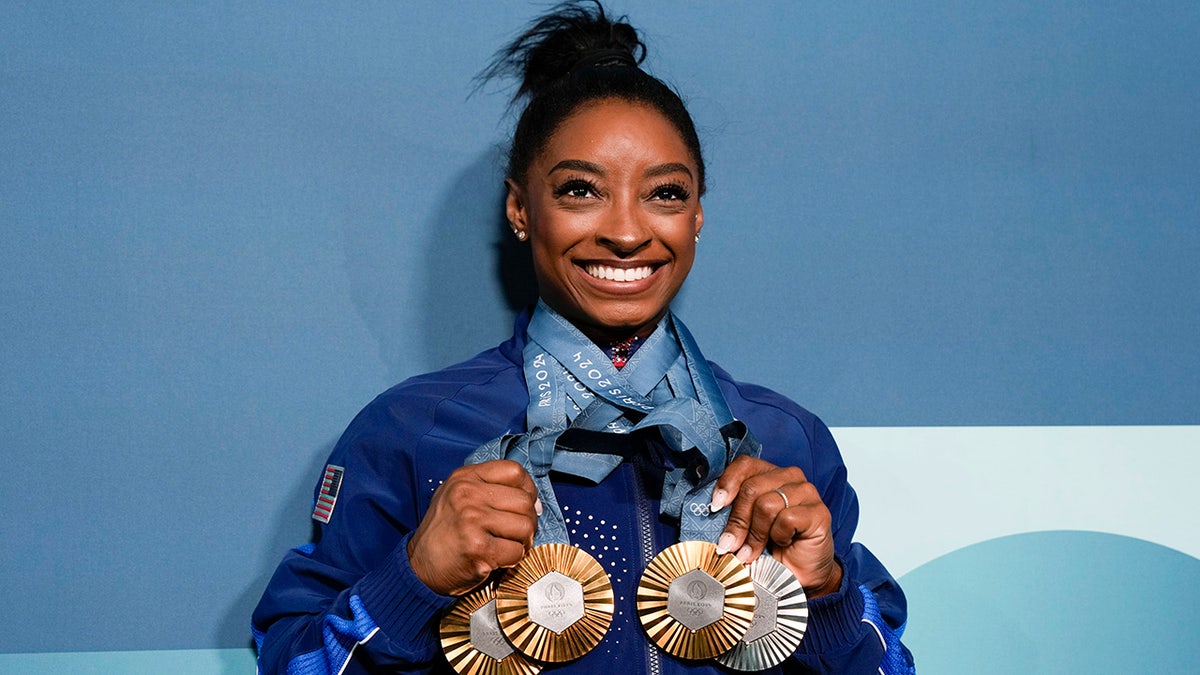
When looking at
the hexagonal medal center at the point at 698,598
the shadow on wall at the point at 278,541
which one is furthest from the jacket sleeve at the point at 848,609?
the shadow on wall at the point at 278,541

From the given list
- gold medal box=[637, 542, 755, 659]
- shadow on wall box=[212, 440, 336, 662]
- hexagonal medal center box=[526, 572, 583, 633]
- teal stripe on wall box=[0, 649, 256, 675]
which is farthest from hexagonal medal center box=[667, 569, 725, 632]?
teal stripe on wall box=[0, 649, 256, 675]

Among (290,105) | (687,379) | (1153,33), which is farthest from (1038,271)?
(290,105)

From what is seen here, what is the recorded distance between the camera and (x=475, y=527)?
118cm

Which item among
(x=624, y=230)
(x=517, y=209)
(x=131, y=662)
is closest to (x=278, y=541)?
(x=131, y=662)

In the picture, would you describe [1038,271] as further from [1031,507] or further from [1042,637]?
[1042,637]

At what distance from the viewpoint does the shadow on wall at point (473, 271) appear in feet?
5.73

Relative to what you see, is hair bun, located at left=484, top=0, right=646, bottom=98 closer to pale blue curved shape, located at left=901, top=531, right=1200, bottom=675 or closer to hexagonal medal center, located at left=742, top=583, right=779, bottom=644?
hexagonal medal center, located at left=742, top=583, right=779, bottom=644

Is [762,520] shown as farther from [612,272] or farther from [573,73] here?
[573,73]

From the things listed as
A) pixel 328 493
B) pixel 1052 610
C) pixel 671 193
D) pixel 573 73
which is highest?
pixel 573 73

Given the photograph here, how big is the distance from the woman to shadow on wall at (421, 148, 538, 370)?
18 centimetres

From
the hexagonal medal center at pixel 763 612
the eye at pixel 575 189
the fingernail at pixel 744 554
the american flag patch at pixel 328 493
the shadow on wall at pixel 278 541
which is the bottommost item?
the shadow on wall at pixel 278 541

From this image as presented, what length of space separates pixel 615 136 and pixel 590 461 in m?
0.39

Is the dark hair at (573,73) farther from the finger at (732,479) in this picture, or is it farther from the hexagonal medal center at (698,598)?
the hexagonal medal center at (698,598)

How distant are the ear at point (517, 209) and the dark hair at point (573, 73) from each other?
0.02m
